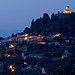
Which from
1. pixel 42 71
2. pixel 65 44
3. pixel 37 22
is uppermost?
pixel 37 22

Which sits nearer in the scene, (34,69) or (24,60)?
(34,69)

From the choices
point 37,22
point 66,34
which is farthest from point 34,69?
point 37,22

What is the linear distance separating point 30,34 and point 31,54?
8.81m

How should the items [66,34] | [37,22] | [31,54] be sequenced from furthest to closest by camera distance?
[37,22], [66,34], [31,54]

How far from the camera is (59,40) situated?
114 ft

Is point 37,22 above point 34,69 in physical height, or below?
above

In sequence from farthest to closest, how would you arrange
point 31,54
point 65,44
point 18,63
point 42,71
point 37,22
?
point 37,22
point 65,44
point 31,54
point 18,63
point 42,71

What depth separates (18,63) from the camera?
28.3 meters

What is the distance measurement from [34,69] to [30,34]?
48.2ft

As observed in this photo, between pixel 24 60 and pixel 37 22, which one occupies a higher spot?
pixel 37 22

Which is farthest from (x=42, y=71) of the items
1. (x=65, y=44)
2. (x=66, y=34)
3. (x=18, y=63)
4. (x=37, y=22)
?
(x=37, y=22)

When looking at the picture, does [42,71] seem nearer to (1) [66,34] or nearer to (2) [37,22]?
(1) [66,34]

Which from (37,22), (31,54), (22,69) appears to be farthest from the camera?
(37,22)

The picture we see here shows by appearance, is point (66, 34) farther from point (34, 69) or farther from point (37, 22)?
point (34, 69)
